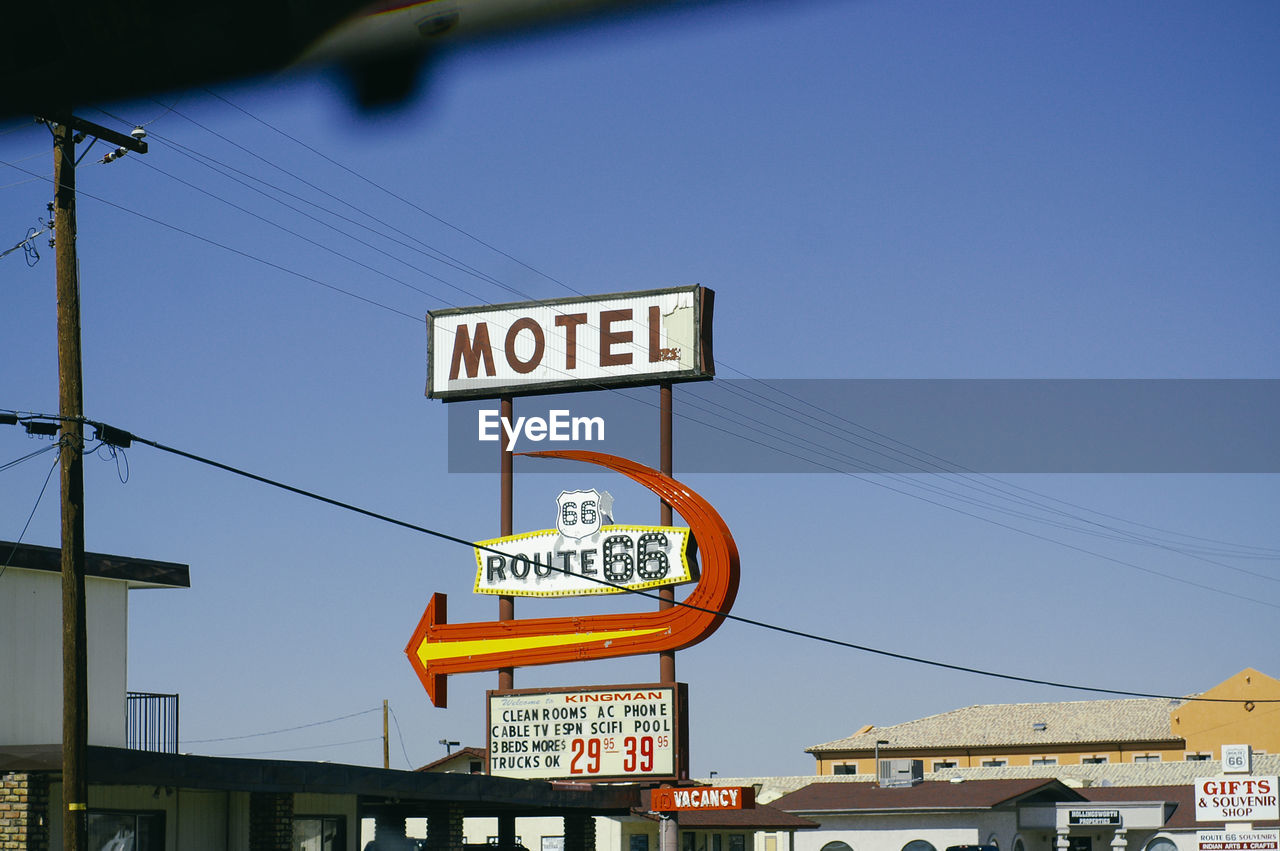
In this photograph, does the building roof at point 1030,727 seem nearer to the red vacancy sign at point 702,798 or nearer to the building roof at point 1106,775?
the building roof at point 1106,775

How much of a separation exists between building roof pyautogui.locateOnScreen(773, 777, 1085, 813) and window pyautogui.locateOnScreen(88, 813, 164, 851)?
2961 centimetres

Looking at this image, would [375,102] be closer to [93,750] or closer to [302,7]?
[302,7]

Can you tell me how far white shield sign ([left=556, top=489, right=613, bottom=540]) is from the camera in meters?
33.6

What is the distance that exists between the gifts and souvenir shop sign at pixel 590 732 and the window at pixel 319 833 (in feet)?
25.6

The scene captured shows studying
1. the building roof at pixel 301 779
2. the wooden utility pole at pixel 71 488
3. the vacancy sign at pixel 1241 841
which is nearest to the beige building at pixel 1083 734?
the vacancy sign at pixel 1241 841

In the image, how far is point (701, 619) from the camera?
3197 centimetres

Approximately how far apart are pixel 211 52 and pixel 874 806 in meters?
48.6

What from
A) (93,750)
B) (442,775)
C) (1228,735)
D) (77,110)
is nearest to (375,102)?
(77,110)

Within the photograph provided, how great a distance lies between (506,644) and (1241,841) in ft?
56.7

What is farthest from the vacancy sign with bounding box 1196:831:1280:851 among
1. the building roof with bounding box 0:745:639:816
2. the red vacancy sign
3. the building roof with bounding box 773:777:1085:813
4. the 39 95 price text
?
the building roof with bounding box 0:745:639:816

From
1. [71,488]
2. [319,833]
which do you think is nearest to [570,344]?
[319,833]

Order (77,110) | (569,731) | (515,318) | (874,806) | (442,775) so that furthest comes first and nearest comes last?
(874,806)
(515,318)
(569,731)
(442,775)
(77,110)

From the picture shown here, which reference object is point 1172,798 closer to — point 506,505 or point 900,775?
point 900,775

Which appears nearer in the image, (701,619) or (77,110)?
(77,110)
